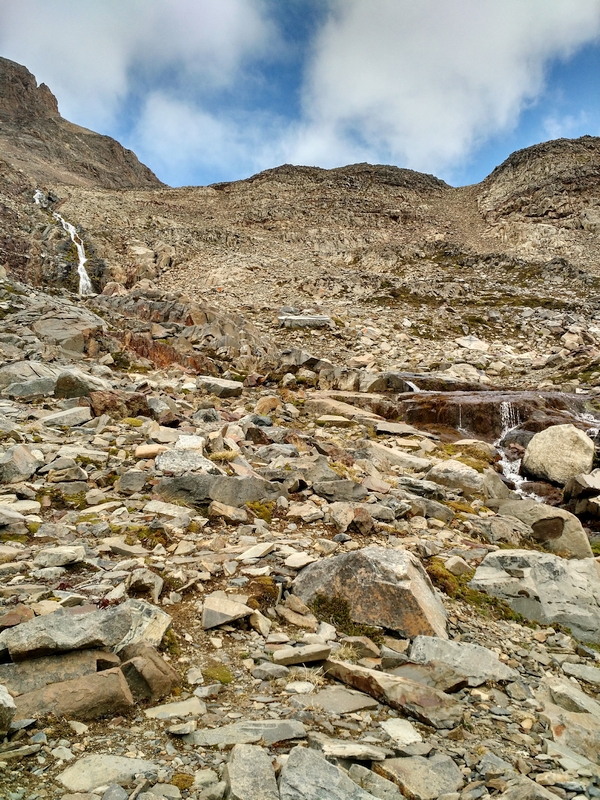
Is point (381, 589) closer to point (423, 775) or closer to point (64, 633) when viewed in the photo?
point (423, 775)

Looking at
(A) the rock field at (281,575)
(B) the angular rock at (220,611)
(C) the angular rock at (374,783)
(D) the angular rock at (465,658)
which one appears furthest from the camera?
(B) the angular rock at (220,611)

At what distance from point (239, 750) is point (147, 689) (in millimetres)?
831

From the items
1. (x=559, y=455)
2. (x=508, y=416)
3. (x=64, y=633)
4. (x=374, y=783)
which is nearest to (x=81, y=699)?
(x=64, y=633)

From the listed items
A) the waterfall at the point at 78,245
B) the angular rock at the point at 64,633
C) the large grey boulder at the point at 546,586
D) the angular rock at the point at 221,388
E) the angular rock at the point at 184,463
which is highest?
the waterfall at the point at 78,245

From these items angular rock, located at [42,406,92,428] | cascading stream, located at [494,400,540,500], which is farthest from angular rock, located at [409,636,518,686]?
cascading stream, located at [494,400,540,500]

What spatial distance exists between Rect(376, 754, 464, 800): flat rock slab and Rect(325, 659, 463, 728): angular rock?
0.39 metres

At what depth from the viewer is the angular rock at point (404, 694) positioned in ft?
10.8

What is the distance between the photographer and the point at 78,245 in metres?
40.7

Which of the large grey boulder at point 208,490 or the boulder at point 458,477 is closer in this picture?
the large grey boulder at point 208,490

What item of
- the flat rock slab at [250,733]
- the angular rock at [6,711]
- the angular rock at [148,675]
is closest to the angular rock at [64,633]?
the angular rock at [148,675]

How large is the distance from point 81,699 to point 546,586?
15.7 feet

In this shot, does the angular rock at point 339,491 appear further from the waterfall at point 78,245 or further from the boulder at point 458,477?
the waterfall at point 78,245

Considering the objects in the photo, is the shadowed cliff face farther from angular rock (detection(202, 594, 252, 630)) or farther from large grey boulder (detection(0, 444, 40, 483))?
angular rock (detection(202, 594, 252, 630))

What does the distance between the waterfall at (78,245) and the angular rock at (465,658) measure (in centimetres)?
3519
